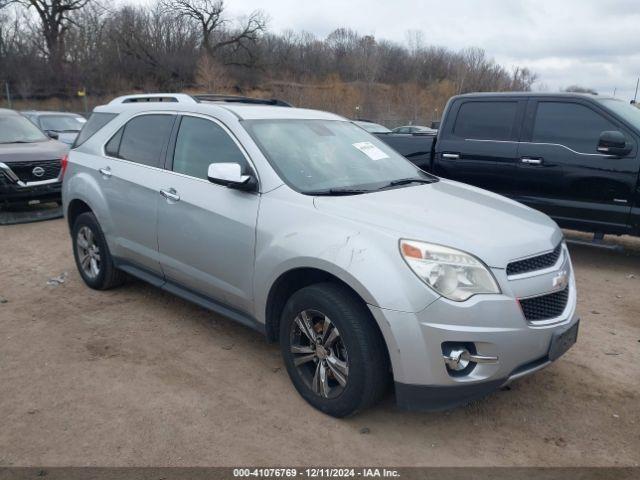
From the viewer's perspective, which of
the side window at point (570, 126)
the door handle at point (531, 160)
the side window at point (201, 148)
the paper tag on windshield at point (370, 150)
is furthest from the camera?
the door handle at point (531, 160)

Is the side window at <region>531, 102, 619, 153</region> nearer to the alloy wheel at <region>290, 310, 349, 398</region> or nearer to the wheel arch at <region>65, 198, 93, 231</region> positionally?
the alloy wheel at <region>290, 310, 349, 398</region>

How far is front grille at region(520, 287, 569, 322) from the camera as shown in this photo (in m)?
2.85

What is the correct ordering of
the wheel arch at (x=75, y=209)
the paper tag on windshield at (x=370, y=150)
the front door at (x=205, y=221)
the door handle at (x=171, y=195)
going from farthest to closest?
the wheel arch at (x=75, y=209) → the paper tag on windshield at (x=370, y=150) → the door handle at (x=171, y=195) → the front door at (x=205, y=221)

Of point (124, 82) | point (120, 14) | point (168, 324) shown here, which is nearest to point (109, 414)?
point (168, 324)

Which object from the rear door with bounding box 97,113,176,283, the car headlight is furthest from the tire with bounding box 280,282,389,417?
the rear door with bounding box 97,113,176,283

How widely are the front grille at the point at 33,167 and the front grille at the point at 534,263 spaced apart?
8052 mm

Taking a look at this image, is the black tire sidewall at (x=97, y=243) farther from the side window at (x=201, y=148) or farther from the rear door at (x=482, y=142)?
the rear door at (x=482, y=142)

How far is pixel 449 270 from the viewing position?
107 inches

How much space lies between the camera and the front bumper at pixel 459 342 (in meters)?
2.66

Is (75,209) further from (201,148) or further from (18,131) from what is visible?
(18,131)

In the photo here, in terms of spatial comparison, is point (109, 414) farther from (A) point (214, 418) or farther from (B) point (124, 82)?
(B) point (124, 82)

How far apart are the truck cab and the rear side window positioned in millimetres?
4228

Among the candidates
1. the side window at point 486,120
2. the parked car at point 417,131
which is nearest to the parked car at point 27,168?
the parked car at point 417,131

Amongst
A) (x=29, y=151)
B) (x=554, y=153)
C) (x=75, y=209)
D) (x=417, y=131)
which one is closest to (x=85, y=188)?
(x=75, y=209)
